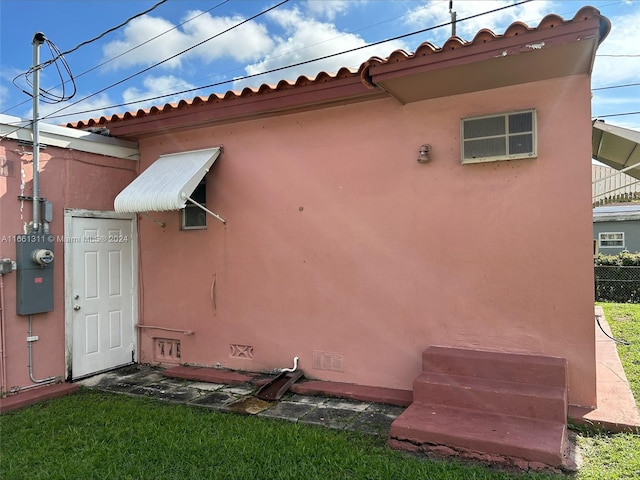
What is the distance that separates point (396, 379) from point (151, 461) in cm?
320

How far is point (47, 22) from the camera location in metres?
7.63

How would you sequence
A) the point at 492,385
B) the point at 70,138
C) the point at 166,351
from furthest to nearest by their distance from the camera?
the point at 166,351
the point at 70,138
the point at 492,385

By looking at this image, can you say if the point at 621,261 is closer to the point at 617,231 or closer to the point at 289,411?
the point at 617,231

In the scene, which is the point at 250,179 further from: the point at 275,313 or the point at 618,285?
the point at 618,285

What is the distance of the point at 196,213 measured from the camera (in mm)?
7559

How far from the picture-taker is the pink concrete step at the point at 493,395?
430 cm

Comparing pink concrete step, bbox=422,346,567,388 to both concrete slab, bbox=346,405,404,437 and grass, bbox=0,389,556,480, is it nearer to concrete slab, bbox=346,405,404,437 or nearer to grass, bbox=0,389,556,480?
concrete slab, bbox=346,405,404,437

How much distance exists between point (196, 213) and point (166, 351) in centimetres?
261

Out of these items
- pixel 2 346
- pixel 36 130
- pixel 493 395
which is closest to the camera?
pixel 493 395

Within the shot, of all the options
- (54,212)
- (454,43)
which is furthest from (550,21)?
(54,212)

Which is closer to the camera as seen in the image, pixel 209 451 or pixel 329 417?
pixel 209 451

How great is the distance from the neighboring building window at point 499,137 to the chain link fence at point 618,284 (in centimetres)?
1136

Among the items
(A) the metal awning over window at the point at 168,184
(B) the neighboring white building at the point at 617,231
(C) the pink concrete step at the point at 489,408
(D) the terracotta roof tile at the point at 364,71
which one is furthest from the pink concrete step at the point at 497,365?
(B) the neighboring white building at the point at 617,231

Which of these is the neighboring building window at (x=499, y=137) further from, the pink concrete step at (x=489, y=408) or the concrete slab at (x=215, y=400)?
the concrete slab at (x=215, y=400)
